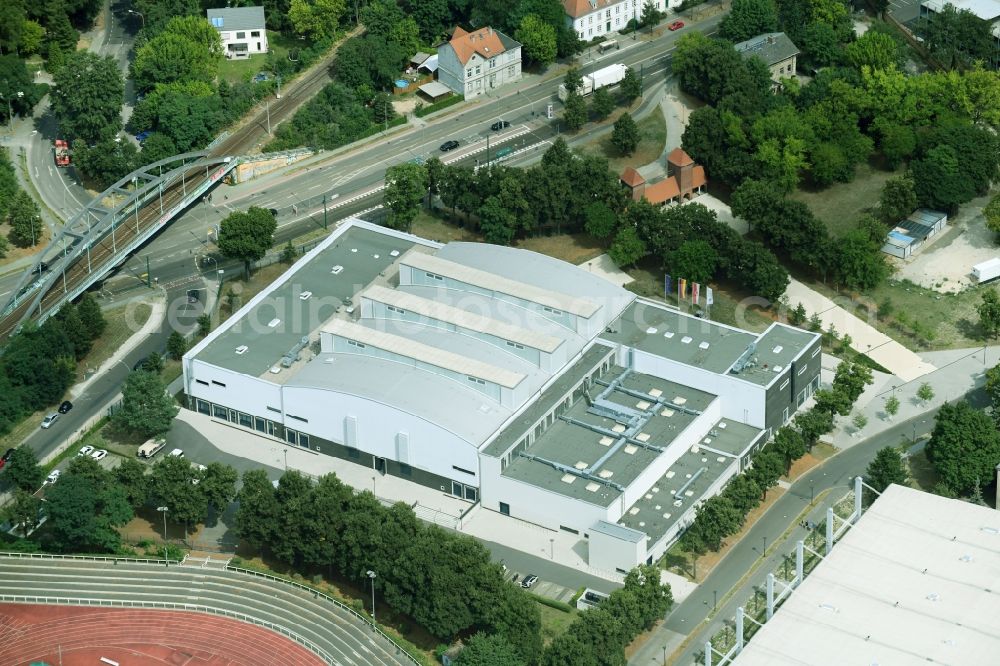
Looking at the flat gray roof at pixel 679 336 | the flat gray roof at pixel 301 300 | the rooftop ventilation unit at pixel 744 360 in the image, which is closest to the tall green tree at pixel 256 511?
the flat gray roof at pixel 301 300

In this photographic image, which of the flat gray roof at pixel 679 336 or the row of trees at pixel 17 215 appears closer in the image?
the flat gray roof at pixel 679 336

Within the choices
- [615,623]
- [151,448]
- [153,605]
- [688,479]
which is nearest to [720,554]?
[688,479]

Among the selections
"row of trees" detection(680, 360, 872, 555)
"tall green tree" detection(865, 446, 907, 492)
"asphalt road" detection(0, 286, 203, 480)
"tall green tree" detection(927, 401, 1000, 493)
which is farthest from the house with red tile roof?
"tall green tree" detection(927, 401, 1000, 493)

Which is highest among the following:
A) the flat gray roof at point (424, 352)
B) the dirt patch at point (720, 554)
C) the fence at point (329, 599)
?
the flat gray roof at point (424, 352)

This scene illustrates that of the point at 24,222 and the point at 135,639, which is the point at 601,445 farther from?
the point at 24,222

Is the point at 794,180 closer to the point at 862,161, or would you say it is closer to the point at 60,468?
the point at 862,161

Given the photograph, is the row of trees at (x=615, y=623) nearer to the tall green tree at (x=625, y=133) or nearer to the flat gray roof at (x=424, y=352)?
the flat gray roof at (x=424, y=352)
